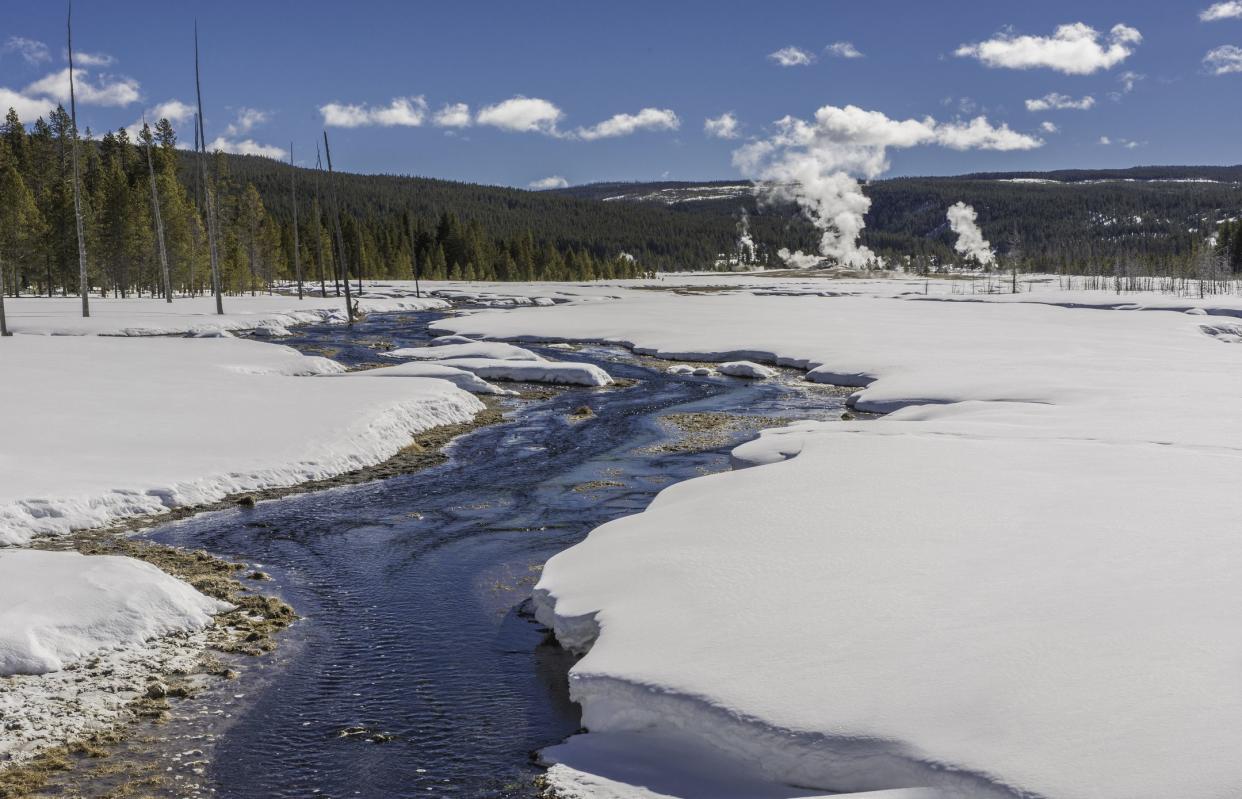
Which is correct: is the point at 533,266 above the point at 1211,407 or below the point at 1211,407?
above

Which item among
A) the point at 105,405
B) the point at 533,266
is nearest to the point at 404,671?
the point at 105,405

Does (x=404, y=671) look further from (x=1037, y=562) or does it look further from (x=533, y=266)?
(x=533, y=266)

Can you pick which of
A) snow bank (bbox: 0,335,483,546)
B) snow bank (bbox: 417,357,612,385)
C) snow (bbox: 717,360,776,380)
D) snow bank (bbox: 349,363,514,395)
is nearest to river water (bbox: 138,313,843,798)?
snow bank (bbox: 0,335,483,546)

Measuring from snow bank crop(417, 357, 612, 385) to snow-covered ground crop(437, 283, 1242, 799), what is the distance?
1316 cm

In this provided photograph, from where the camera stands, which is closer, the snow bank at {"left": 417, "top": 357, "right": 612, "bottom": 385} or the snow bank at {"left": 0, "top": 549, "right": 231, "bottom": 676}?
the snow bank at {"left": 0, "top": 549, "right": 231, "bottom": 676}

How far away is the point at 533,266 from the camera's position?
424 feet

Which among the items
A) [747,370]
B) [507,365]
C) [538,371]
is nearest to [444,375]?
[507,365]

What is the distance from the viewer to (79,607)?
348 inches

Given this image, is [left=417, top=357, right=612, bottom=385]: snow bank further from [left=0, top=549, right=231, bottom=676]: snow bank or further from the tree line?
the tree line

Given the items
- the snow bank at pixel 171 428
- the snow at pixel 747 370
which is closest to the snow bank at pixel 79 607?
the snow bank at pixel 171 428

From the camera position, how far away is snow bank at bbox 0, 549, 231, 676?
812 cm

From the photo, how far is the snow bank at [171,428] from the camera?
43.6 ft

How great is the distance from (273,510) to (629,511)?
5.53 meters

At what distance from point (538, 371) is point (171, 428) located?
45.7 ft
